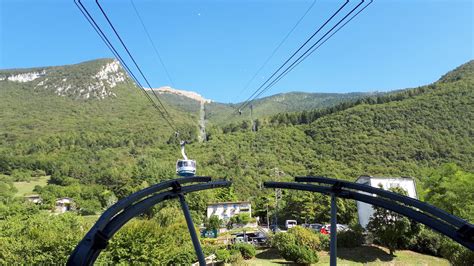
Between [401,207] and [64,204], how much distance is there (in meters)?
83.2

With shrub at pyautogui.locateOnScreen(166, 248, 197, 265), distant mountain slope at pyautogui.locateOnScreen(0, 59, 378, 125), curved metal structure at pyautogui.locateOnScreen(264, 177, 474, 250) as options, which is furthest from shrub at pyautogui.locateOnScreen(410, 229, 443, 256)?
distant mountain slope at pyautogui.locateOnScreen(0, 59, 378, 125)

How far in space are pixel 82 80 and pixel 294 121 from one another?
10326 cm

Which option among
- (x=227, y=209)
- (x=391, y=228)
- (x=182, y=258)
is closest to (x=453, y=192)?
(x=391, y=228)

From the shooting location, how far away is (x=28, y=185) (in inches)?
3516

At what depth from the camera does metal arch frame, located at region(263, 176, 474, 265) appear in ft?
8.62

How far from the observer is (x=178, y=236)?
26344mm

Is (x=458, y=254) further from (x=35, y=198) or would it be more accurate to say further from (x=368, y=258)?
(x=35, y=198)

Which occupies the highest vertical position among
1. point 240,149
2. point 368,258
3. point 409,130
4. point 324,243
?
point 409,130

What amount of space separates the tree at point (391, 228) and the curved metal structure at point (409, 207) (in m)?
20.2

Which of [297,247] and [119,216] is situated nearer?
[119,216]

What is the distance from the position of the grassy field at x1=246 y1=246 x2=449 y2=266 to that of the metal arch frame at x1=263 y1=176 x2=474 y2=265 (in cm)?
1847

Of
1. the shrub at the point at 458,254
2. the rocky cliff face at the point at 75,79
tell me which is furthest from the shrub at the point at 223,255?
the rocky cliff face at the point at 75,79

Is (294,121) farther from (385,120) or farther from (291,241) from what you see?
(291,241)

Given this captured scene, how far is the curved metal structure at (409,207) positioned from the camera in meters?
2.62
